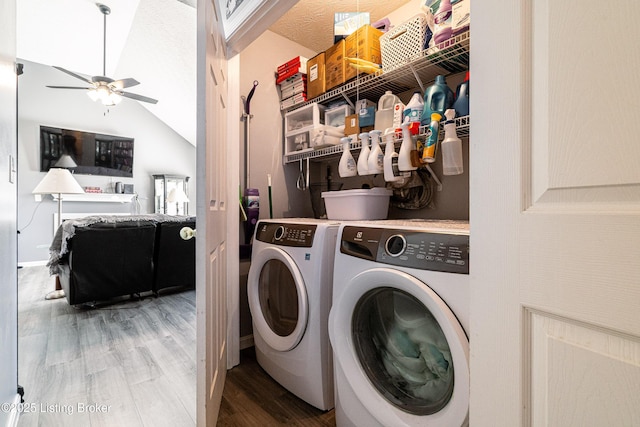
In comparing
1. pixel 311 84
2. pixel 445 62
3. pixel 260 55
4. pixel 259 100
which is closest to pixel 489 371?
pixel 445 62

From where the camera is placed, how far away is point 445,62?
1460mm

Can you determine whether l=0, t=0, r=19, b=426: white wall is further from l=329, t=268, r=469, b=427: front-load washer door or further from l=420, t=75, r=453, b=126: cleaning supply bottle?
l=420, t=75, r=453, b=126: cleaning supply bottle

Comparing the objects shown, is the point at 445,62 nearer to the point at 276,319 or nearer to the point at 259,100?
the point at 259,100

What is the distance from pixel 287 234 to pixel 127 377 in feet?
4.19

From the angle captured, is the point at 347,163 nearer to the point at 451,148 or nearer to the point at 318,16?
the point at 451,148

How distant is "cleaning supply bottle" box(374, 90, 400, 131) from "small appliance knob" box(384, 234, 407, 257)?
A: 869mm

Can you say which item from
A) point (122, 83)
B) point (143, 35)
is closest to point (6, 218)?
point (122, 83)

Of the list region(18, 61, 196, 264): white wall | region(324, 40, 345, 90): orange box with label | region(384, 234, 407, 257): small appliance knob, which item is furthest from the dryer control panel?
region(18, 61, 196, 264): white wall

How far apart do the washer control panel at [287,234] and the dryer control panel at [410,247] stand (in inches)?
8.7

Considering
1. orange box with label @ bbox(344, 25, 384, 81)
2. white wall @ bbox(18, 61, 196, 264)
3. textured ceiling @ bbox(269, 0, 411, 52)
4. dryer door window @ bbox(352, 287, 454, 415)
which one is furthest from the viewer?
white wall @ bbox(18, 61, 196, 264)

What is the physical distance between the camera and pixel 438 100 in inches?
54.5

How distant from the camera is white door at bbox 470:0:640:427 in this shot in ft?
1.34

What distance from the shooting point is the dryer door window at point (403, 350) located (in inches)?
37.3

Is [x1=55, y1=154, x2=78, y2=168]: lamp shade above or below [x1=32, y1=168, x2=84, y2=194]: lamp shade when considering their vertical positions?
above
